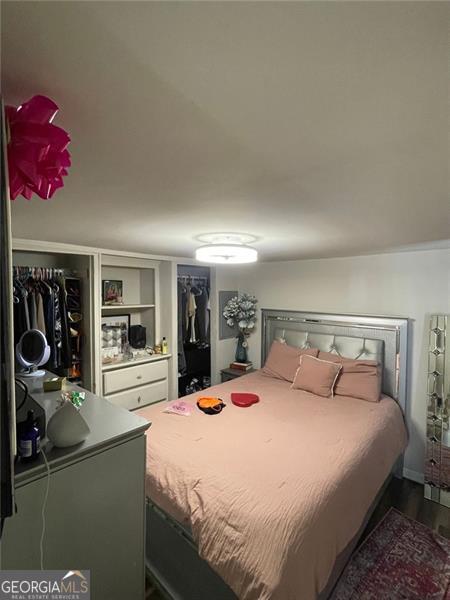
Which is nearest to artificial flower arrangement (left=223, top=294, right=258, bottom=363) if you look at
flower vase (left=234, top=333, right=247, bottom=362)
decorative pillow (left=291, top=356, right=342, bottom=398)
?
flower vase (left=234, top=333, right=247, bottom=362)

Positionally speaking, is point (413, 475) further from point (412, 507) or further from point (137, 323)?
point (137, 323)

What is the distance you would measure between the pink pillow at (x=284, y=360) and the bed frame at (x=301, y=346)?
17 centimetres

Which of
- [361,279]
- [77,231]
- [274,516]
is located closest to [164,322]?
[77,231]

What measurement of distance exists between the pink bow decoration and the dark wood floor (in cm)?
272

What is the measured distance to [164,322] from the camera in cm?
361

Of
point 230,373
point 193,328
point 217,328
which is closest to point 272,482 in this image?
point 230,373

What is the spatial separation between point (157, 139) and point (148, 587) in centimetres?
223

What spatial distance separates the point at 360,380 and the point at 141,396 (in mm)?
2291

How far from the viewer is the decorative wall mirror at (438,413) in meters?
2.45

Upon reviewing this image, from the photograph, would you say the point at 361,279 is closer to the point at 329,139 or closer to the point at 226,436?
the point at 226,436

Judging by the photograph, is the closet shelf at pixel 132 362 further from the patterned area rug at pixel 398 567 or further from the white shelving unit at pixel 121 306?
the patterned area rug at pixel 398 567

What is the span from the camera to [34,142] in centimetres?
57

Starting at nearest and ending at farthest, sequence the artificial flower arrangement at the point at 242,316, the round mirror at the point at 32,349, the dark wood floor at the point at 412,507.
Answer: the round mirror at the point at 32,349
the dark wood floor at the point at 412,507
the artificial flower arrangement at the point at 242,316

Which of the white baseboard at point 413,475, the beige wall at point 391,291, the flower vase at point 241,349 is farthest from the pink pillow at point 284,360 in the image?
the white baseboard at point 413,475
